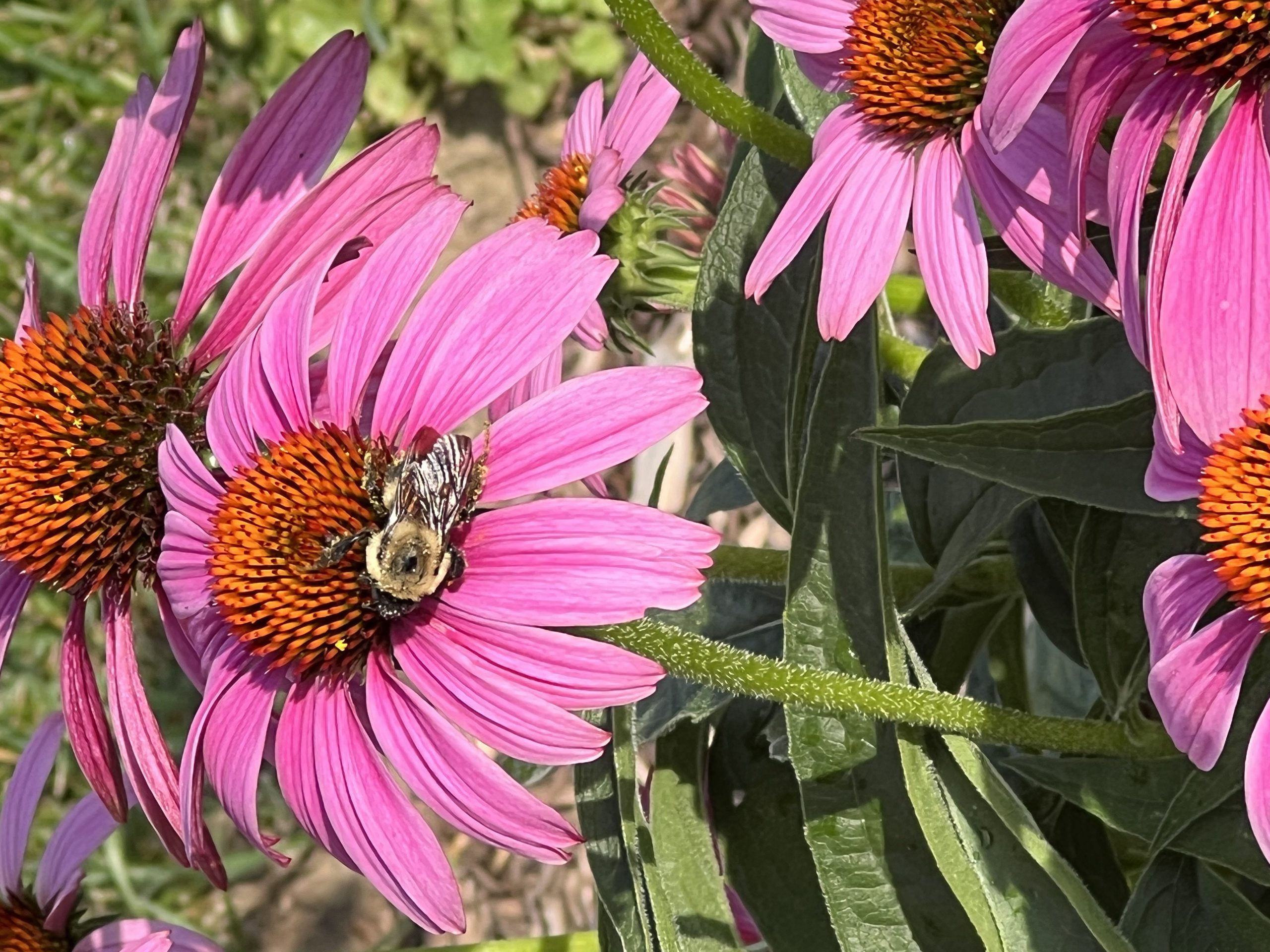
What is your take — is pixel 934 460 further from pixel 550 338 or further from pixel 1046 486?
pixel 550 338

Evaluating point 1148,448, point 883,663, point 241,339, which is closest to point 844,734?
point 883,663

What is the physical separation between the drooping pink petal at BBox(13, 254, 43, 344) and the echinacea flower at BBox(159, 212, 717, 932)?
0.95 ft

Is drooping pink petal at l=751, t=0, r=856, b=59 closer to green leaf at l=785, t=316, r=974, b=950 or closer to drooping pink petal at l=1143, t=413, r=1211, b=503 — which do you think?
green leaf at l=785, t=316, r=974, b=950

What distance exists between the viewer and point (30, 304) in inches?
46.7

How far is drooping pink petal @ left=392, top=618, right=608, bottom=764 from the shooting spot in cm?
83

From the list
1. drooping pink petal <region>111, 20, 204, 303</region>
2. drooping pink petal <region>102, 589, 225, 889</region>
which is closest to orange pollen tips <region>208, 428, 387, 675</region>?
drooping pink petal <region>102, 589, 225, 889</region>

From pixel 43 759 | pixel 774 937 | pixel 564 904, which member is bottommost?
pixel 564 904

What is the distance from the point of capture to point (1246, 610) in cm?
77

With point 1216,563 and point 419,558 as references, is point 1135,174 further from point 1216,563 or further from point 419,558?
point 419,558

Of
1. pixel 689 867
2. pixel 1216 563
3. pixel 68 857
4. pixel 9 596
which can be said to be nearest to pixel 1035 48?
pixel 1216 563

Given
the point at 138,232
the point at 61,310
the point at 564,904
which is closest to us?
the point at 138,232

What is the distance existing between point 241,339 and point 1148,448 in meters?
0.63

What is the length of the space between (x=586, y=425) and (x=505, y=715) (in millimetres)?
185

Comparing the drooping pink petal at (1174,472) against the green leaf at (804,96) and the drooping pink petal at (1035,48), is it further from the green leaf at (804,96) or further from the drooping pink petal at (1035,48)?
the green leaf at (804,96)
